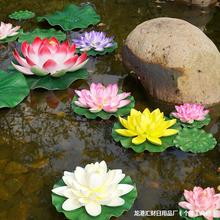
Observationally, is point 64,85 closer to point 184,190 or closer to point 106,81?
point 106,81

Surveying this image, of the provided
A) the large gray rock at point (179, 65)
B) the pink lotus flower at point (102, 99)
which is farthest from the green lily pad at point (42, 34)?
the pink lotus flower at point (102, 99)

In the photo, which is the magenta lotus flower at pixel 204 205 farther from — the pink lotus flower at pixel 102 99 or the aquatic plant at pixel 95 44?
the aquatic plant at pixel 95 44

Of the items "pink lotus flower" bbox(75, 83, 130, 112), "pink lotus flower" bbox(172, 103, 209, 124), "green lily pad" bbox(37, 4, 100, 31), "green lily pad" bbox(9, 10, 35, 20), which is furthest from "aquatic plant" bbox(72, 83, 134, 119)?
"green lily pad" bbox(9, 10, 35, 20)

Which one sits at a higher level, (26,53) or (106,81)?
(26,53)

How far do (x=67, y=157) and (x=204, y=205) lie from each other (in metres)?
0.83

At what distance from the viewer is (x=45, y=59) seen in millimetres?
2871

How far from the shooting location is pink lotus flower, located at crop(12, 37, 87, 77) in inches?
112

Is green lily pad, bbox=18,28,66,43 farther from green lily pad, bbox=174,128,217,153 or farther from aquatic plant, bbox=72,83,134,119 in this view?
green lily pad, bbox=174,128,217,153

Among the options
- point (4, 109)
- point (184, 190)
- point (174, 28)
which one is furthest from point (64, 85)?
point (184, 190)

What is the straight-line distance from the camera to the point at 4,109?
271 cm

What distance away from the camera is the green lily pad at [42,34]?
3.57m

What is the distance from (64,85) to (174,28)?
2.76 feet

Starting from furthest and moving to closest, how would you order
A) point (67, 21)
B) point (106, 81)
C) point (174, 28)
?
point (67, 21) → point (106, 81) → point (174, 28)

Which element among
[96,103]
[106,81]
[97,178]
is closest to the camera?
[97,178]
